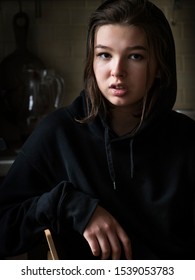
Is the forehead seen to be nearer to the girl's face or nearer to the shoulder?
the girl's face

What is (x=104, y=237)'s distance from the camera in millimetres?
846

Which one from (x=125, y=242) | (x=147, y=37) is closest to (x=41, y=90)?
(x=147, y=37)

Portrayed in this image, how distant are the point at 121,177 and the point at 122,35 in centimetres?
30

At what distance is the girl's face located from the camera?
89 centimetres

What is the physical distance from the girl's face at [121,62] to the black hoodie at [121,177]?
0.09m

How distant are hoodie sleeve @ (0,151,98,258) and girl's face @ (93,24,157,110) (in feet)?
0.69

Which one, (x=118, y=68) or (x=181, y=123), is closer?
(x=118, y=68)

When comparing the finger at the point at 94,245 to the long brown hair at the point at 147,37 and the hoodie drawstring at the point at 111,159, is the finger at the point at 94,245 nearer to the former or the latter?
the hoodie drawstring at the point at 111,159

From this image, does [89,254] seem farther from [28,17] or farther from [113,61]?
[28,17]

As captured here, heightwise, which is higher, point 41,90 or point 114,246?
point 41,90

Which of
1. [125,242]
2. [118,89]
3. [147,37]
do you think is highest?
[147,37]

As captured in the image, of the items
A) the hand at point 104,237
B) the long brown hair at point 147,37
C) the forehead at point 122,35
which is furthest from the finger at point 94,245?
the forehead at point 122,35

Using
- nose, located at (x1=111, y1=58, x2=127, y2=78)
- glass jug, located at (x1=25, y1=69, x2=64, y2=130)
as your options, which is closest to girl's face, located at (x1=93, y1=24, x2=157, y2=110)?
nose, located at (x1=111, y1=58, x2=127, y2=78)

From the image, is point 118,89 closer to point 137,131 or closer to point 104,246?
point 137,131
